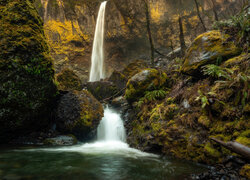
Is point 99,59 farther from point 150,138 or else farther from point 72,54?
point 150,138

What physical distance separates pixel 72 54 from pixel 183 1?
20118 mm

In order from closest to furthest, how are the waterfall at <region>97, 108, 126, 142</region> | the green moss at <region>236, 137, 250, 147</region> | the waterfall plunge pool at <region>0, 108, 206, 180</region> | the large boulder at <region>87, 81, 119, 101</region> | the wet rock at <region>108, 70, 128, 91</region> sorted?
the green moss at <region>236, 137, 250, 147</region>
the waterfall plunge pool at <region>0, 108, 206, 180</region>
the waterfall at <region>97, 108, 126, 142</region>
the large boulder at <region>87, 81, 119, 101</region>
the wet rock at <region>108, 70, 128, 91</region>

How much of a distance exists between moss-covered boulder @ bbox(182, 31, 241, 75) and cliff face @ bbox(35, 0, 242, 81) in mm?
19169

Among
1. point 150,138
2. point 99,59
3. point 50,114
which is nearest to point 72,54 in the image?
point 99,59

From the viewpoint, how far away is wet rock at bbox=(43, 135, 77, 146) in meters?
7.15

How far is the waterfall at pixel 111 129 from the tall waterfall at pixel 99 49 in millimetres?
15574

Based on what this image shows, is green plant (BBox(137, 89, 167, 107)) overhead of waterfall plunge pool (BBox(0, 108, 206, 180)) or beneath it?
overhead

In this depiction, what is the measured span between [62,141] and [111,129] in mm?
2954

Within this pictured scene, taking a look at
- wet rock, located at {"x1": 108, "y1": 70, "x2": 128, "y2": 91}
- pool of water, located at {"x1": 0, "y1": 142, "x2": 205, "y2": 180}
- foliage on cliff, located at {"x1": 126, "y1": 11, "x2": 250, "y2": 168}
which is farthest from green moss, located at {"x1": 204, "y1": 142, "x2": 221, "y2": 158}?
wet rock, located at {"x1": 108, "y1": 70, "x2": 128, "y2": 91}

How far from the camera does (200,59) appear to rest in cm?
589

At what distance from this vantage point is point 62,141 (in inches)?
291

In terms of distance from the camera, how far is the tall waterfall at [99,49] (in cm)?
2506

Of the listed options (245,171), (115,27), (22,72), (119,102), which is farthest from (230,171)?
(115,27)

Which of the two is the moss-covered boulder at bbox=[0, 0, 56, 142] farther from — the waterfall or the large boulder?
the large boulder
